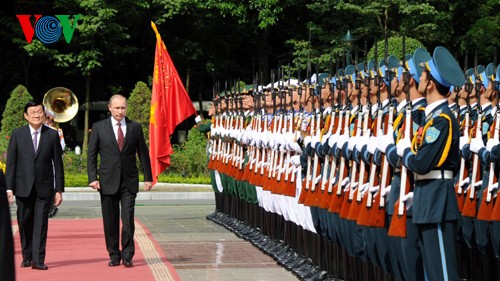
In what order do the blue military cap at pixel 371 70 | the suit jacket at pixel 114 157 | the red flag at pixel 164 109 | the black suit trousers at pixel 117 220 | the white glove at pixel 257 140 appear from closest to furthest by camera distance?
1. the blue military cap at pixel 371 70
2. the black suit trousers at pixel 117 220
3. the suit jacket at pixel 114 157
4. the white glove at pixel 257 140
5. the red flag at pixel 164 109

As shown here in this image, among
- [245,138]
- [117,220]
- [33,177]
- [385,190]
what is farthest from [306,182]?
[245,138]

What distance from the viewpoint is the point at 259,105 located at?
13523 mm

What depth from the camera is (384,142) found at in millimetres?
7445

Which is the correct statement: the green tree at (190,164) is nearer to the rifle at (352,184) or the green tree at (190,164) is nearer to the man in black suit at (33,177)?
the man in black suit at (33,177)

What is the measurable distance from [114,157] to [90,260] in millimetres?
1202

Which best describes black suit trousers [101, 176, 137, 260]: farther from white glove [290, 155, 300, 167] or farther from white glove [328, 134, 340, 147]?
white glove [328, 134, 340, 147]

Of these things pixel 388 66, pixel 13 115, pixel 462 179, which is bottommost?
pixel 13 115

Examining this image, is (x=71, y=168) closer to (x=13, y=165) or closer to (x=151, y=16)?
(x=151, y=16)

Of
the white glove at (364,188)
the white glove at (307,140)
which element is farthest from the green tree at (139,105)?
the white glove at (364,188)

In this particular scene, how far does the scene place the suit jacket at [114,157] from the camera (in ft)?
37.8

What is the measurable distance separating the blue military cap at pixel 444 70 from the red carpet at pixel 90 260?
4030 millimetres

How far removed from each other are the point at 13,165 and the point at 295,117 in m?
2.89

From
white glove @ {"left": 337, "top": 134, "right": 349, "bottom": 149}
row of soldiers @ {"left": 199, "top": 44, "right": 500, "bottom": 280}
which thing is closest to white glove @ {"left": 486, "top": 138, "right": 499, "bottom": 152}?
row of soldiers @ {"left": 199, "top": 44, "right": 500, "bottom": 280}

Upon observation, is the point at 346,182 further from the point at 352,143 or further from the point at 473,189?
the point at 473,189
